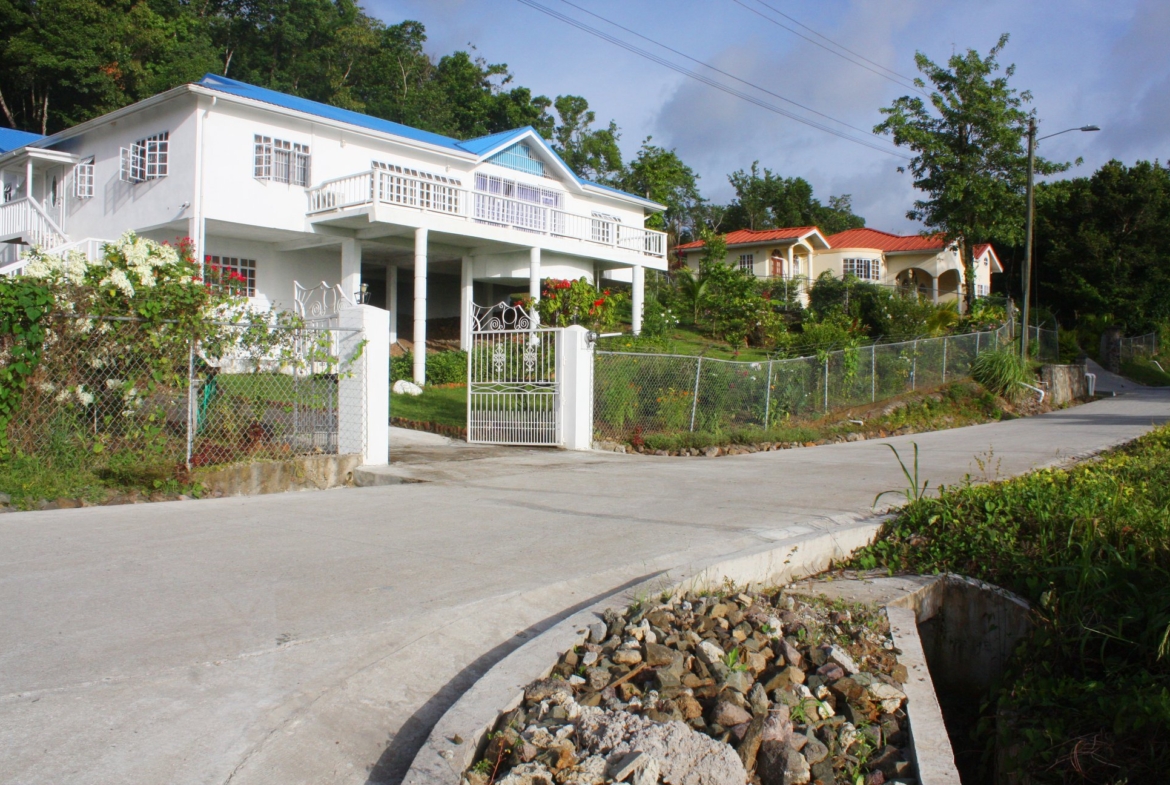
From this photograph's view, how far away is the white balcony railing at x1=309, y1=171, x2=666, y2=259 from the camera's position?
21.0 m

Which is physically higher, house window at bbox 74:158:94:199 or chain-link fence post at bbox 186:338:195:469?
house window at bbox 74:158:94:199

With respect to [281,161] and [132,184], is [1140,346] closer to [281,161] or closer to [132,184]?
[281,161]

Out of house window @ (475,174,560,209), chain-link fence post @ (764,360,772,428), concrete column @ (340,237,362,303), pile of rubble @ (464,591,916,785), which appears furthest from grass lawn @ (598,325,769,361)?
pile of rubble @ (464,591,916,785)

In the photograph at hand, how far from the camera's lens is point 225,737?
132 inches

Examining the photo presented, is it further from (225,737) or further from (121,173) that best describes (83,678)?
(121,173)

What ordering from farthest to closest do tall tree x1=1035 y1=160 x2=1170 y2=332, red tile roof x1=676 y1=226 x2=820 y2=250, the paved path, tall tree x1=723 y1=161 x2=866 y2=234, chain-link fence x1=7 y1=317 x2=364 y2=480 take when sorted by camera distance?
tall tree x1=723 y1=161 x2=866 y2=234 < red tile roof x1=676 y1=226 x2=820 y2=250 < tall tree x1=1035 y1=160 x2=1170 y2=332 < chain-link fence x1=7 y1=317 x2=364 y2=480 < the paved path

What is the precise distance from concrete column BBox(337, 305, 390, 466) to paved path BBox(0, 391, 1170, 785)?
3.89ft

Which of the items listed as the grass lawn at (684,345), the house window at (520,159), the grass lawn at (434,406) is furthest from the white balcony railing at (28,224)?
the grass lawn at (684,345)

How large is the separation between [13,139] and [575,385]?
28.1 meters

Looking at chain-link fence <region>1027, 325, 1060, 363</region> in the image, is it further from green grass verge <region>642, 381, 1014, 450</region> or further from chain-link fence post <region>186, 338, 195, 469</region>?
chain-link fence post <region>186, 338, 195, 469</region>

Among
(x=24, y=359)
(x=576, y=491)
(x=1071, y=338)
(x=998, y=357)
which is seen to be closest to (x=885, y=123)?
(x=998, y=357)

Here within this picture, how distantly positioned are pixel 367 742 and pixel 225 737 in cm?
52

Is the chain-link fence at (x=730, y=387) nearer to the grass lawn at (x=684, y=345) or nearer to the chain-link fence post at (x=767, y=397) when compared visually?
the chain-link fence post at (x=767, y=397)

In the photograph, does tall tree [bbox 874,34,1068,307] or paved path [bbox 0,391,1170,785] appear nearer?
paved path [bbox 0,391,1170,785]
